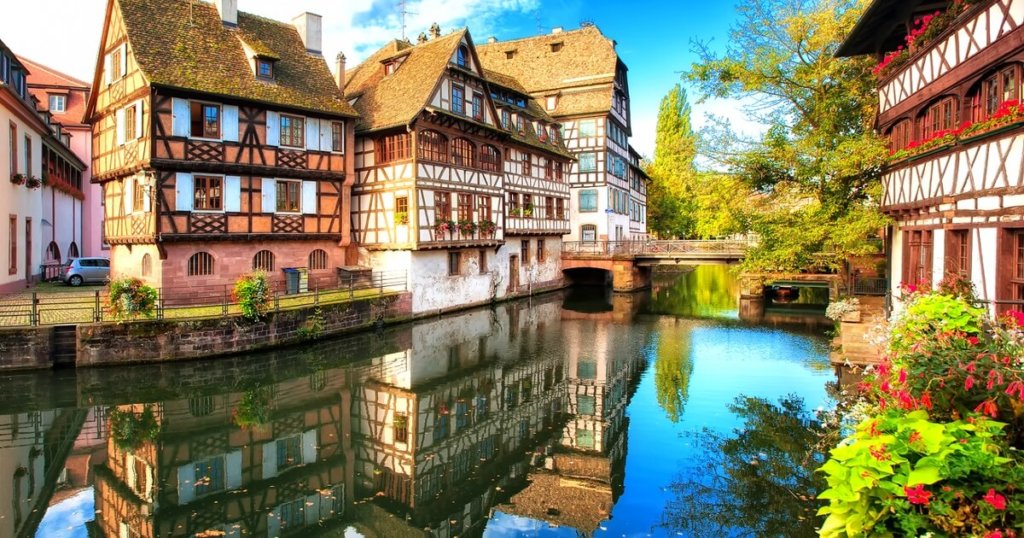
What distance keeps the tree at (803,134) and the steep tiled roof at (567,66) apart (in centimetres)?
1941

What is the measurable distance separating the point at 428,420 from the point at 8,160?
21.0 meters

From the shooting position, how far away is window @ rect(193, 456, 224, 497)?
32.2 ft

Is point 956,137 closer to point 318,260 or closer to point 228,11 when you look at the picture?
point 318,260

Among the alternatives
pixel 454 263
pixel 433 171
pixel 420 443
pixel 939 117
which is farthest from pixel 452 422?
pixel 454 263

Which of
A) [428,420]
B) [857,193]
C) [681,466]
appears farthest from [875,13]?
[428,420]

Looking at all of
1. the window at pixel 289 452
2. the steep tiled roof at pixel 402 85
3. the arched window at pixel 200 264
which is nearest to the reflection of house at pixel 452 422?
the window at pixel 289 452

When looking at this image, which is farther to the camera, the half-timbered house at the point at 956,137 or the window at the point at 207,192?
the window at the point at 207,192

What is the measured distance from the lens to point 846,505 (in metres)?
4.16

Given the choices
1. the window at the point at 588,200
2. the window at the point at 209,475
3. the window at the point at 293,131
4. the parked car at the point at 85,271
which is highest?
the window at the point at 293,131

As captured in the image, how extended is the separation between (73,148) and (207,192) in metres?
22.9

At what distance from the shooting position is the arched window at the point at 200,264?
70.4 ft

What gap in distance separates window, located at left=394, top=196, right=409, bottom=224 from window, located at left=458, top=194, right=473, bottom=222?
2.97 m

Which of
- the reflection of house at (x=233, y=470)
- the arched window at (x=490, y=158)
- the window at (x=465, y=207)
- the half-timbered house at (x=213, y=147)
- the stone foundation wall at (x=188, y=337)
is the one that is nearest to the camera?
the reflection of house at (x=233, y=470)

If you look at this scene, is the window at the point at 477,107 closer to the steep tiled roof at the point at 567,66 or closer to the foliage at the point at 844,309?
the steep tiled roof at the point at 567,66
